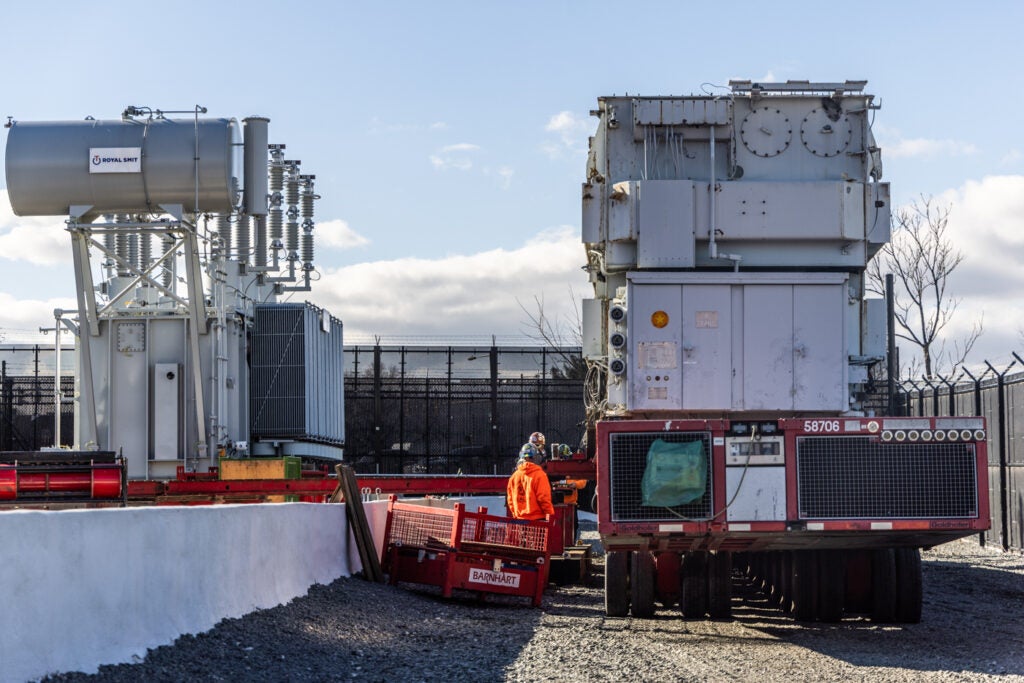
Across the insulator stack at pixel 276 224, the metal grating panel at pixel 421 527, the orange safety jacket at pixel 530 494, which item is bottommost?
the metal grating panel at pixel 421 527

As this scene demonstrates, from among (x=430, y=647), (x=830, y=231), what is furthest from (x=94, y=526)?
(x=830, y=231)

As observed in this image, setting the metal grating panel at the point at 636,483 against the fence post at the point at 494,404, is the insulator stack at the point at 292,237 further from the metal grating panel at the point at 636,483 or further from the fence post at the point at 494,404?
the metal grating panel at the point at 636,483

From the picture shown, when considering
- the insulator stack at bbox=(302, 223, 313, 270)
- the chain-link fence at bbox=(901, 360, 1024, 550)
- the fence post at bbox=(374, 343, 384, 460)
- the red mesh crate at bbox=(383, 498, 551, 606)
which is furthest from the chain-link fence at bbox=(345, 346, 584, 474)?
the red mesh crate at bbox=(383, 498, 551, 606)

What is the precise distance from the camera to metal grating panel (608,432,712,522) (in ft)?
37.8

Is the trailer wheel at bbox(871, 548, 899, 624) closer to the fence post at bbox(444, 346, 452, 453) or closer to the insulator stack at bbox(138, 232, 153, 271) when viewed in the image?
the insulator stack at bbox(138, 232, 153, 271)

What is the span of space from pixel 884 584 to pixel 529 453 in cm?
561

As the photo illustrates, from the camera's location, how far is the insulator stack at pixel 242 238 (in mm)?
27062

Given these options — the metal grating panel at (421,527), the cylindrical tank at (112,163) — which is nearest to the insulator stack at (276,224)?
the cylindrical tank at (112,163)

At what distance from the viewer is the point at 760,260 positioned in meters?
13.9

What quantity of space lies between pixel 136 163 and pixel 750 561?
11610 millimetres

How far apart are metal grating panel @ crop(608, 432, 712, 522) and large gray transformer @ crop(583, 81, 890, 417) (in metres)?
1.94

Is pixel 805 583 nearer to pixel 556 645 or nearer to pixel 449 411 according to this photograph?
pixel 556 645

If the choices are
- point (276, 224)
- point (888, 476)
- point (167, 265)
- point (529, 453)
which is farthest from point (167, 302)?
point (888, 476)

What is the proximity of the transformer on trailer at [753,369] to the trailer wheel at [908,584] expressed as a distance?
19 millimetres
